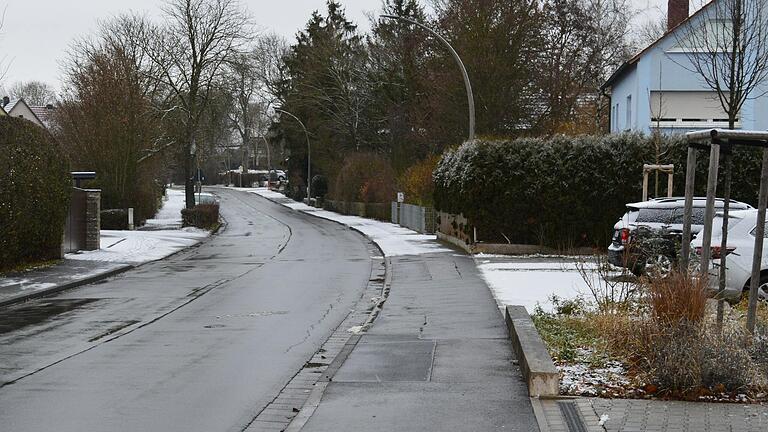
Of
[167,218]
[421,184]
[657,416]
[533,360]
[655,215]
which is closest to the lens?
[657,416]

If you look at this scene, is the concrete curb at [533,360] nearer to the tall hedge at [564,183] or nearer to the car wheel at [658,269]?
the car wheel at [658,269]

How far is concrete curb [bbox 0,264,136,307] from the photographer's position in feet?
56.7

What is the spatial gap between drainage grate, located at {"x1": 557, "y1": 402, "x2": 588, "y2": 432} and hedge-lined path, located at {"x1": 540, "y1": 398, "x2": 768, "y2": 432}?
30 millimetres

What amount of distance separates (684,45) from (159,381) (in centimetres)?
3110

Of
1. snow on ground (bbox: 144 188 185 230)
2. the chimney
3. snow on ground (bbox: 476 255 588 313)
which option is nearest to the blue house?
the chimney

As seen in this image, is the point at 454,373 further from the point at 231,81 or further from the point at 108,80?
the point at 231,81

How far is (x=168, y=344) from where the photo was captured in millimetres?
11914

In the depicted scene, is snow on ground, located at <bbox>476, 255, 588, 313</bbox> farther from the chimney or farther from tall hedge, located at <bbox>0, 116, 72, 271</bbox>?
the chimney

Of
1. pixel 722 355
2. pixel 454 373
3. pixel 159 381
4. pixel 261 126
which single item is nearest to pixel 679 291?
pixel 722 355

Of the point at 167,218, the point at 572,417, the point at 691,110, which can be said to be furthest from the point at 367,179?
the point at 572,417

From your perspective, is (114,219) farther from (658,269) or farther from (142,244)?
(658,269)

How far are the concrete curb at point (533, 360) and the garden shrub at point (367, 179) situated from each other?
42805mm

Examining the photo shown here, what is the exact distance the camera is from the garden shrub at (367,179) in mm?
55750

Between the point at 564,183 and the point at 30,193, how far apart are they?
1403 centimetres
